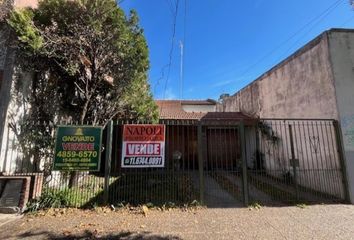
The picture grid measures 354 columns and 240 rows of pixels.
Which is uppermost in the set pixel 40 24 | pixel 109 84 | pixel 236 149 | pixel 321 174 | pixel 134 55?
pixel 40 24

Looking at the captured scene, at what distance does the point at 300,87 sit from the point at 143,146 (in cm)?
692

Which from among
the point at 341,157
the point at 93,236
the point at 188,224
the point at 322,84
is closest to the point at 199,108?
the point at 322,84

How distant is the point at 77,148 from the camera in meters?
7.22

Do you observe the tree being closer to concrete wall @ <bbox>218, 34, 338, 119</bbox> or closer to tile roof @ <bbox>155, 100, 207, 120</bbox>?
concrete wall @ <bbox>218, 34, 338, 119</bbox>

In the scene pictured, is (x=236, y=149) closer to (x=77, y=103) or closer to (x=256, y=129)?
(x=256, y=129)

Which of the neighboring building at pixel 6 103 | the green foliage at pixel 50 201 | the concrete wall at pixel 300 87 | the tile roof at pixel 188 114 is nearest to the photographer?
the green foliage at pixel 50 201

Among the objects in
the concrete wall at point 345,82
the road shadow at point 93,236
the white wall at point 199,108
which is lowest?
the road shadow at point 93,236

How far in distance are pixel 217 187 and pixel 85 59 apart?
674cm

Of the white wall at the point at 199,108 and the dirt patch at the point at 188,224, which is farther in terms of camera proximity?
the white wall at the point at 199,108

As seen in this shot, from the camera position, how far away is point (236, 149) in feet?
51.0

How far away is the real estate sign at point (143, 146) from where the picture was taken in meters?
7.44

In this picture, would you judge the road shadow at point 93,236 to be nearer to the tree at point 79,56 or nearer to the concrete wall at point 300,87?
the tree at point 79,56

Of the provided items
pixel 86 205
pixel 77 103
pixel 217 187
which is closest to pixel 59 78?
pixel 77 103

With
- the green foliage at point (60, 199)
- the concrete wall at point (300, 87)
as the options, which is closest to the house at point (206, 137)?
the concrete wall at point (300, 87)
